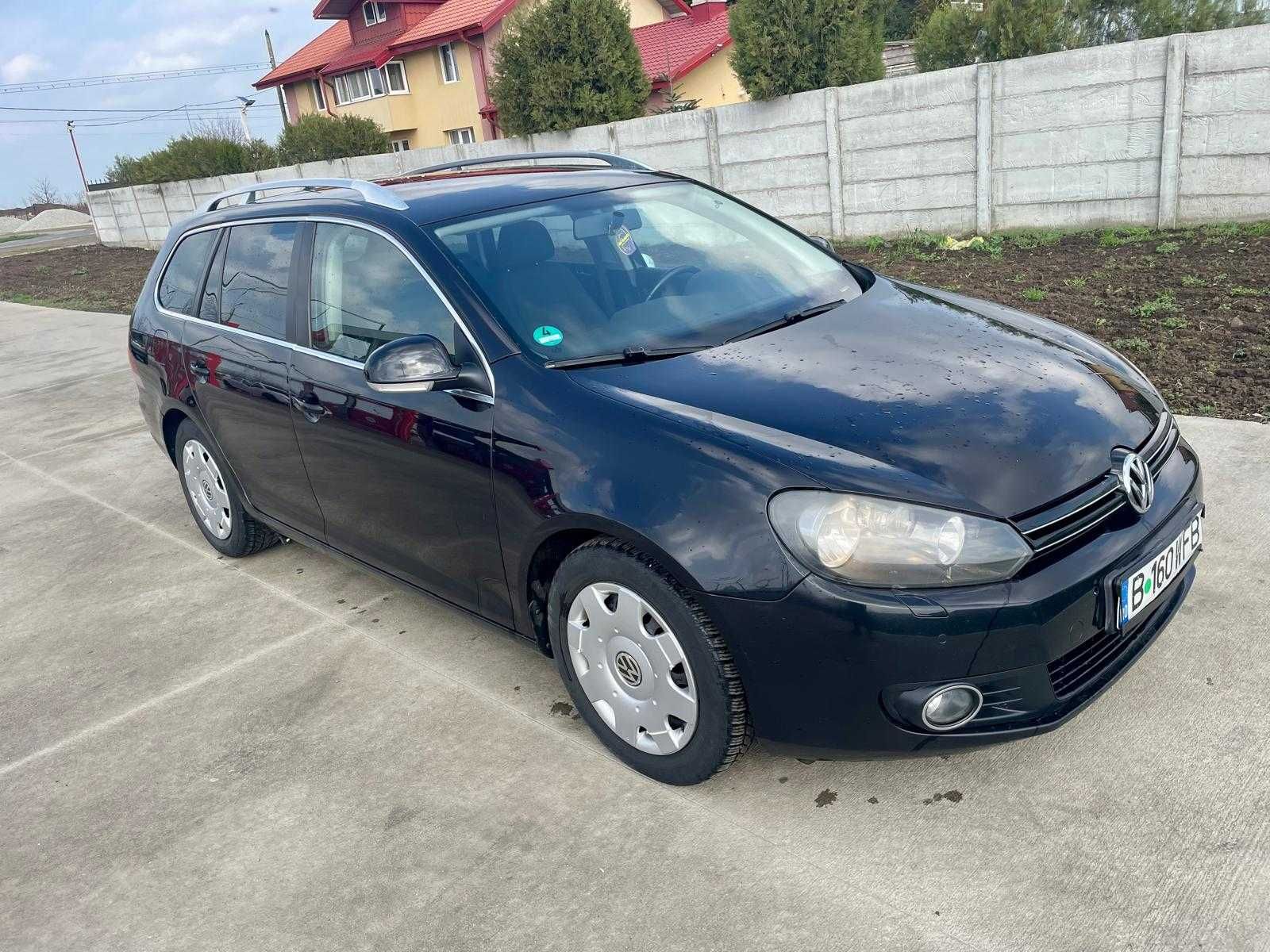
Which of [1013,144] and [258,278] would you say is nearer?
[258,278]

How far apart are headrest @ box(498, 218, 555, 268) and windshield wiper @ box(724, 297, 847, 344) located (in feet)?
2.29

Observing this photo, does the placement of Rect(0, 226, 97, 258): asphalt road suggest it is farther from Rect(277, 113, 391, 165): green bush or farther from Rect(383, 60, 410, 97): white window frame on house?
Rect(277, 113, 391, 165): green bush

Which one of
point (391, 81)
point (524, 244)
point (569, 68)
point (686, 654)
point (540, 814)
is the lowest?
point (540, 814)

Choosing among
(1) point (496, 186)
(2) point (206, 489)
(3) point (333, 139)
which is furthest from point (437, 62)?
(1) point (496, 186)

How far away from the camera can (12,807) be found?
10.3ft

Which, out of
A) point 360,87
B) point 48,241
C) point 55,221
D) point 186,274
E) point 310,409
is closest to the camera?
point 310,409

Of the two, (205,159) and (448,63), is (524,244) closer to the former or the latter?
(205,159)

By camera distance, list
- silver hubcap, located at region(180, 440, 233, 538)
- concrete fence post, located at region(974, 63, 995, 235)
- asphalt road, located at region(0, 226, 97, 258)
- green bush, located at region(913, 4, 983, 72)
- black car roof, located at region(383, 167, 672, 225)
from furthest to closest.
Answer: asphalt road, located at region(0, 226, 97, 258) < green bush, located at region(913, 4, 983, 72) < concrete fence post, located at region(974, 63, 995, 235) < silver hubcap, located at region(180, 440, 233, 538) < black car roof, located at region(383, 167, 672, 225)

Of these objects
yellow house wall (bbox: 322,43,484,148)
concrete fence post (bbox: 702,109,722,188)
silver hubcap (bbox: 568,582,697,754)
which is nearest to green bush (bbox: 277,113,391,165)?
yellow house wall (bbox: 322,43,484,148)

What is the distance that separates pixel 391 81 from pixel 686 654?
38.2m

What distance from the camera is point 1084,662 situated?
8.11 feet

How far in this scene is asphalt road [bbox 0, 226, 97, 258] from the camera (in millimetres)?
32812

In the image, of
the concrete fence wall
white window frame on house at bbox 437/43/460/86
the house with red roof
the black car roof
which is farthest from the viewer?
white window frame on house at bbox 437/43/460/86

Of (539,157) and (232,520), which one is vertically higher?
(539,157)
